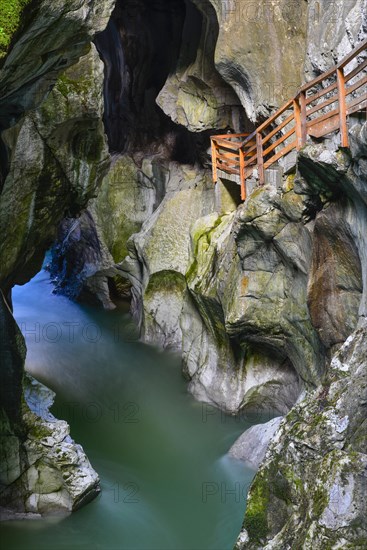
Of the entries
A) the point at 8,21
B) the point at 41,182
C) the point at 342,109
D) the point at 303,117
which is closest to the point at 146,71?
the point at 41,182

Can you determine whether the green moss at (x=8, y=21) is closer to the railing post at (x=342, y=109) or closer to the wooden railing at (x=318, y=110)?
the wooden railing at (x=318, y=110)

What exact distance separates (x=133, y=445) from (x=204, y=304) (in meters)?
4.01

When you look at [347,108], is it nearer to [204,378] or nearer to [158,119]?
[204,378]

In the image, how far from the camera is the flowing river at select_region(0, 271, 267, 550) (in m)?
9.80


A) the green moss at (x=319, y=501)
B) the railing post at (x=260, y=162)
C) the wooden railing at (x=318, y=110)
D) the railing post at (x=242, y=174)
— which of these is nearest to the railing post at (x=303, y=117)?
the wooden railing at (x=318, y=110)

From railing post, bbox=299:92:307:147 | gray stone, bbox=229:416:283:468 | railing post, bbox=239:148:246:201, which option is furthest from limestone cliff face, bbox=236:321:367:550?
railing post, bbox=239:148:246:201

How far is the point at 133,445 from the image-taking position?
1324 cm

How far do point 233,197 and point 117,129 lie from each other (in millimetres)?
9038

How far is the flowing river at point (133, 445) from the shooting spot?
9797mm

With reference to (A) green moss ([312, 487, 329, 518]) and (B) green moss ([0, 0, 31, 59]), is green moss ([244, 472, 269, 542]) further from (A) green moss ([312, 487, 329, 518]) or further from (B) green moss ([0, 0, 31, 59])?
A: (B) green moss ([0, 0, 31, 59])

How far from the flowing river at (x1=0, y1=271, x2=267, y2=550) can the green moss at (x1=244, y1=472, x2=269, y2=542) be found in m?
4.39


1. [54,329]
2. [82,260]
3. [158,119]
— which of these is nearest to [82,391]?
[54,329]

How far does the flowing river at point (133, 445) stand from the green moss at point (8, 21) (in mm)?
7886

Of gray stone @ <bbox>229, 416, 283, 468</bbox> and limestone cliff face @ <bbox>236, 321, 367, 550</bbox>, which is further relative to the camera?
gray stone @ <bbox>229, 416, 283, 468</bbox>
